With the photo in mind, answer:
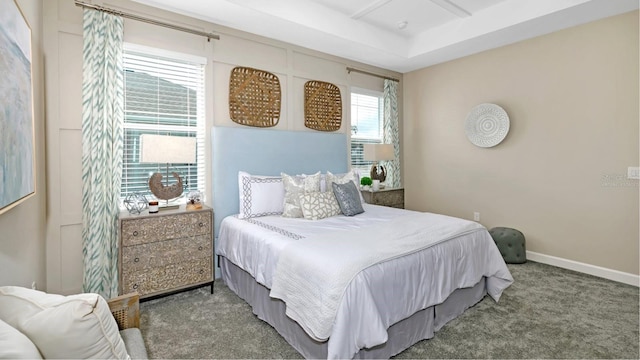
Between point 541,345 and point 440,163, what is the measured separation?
311 cm

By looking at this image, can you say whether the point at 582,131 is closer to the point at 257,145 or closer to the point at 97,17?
the point at 257,145

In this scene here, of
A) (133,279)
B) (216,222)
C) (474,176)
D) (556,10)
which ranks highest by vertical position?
(556,10)

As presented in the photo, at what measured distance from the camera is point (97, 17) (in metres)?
2.75

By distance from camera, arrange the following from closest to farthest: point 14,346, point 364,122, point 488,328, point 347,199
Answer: point 14,346
point 488,328
point 347,199
point 364,122

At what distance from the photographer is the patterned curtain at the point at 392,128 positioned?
16.6ft

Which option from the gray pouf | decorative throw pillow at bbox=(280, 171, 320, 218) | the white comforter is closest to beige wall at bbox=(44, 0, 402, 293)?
decorative throw pillow at bbox=(280, 171, 320, 218)

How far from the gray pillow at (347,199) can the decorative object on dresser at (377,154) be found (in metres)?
1.33

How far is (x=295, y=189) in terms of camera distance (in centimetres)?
329

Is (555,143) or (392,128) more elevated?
(392,128)

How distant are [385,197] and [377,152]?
0.65 m

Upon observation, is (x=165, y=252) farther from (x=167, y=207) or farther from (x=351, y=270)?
(x=351, y=270)

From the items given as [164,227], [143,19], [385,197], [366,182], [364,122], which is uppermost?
[143,19]

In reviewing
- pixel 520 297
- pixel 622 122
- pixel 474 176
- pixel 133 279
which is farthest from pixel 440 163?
pixel 133 279

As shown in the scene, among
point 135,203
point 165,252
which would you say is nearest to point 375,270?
point 165,252
